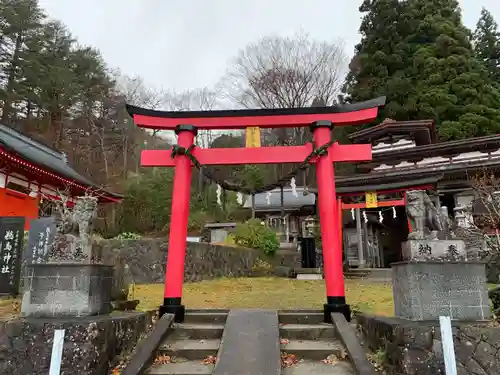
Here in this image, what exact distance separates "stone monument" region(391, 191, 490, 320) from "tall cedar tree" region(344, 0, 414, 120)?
22.5 metres

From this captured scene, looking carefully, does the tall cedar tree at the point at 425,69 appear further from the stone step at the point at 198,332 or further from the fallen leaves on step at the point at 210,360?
the fallen leaves on step at the point at 210,360

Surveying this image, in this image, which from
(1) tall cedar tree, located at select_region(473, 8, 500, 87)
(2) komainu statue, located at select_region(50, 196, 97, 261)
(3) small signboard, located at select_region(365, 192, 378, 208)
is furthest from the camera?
(1) tall cedar tree, located at select_region(473, 8, 500, 87)

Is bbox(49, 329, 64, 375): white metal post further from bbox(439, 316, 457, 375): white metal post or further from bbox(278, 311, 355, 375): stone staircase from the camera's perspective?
bbox(439, 316, 457, 375): white metal post

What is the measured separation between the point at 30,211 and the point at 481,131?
25.1 metres

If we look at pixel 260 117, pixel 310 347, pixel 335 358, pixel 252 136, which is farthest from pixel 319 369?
pixel 260 117

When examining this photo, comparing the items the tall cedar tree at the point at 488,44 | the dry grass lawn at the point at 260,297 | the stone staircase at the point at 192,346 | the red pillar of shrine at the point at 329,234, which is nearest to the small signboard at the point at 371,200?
the dry grass lawn at the point at 260,297

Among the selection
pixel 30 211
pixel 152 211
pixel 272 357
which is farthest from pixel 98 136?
pixel 272 357

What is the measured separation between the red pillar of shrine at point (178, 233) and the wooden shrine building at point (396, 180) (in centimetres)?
881

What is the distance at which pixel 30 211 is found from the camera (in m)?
14.6

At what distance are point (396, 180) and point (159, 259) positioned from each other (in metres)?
10.5

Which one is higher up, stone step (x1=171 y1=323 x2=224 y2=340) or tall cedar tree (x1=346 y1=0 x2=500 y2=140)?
tall cedar tree (x1=346 y1=0 x2=500 y2=140)

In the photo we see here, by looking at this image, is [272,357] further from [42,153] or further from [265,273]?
[42,153]

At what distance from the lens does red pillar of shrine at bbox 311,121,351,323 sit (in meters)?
Answer: 6.35

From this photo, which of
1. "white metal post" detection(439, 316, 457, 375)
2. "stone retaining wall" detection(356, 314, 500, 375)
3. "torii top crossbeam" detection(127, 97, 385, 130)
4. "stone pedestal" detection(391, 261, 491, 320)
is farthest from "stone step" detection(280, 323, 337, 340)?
"torii top crossbeam" detection(127, 97, 385, 130)
